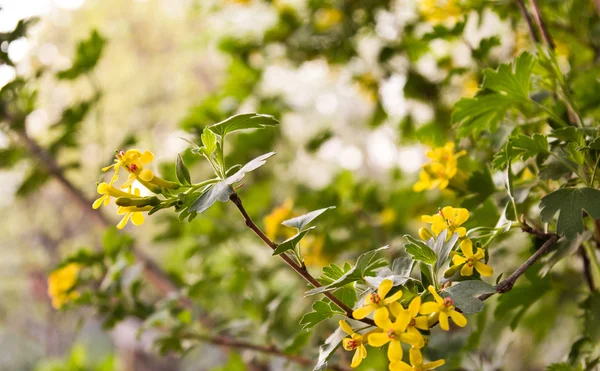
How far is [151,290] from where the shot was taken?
13.4 ft

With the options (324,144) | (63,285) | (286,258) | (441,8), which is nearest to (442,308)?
(286,258)

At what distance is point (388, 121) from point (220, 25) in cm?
108

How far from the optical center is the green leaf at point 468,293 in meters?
0.40

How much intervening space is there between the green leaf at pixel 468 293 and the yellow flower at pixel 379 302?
1.8 inches

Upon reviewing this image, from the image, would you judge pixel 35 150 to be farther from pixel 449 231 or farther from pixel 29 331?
pixel 29 331

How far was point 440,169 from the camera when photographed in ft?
1.96

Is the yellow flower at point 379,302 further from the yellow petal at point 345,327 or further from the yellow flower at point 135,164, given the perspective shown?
the yellow flower at point 135,164

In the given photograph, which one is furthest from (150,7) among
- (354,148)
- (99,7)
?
(354,148)

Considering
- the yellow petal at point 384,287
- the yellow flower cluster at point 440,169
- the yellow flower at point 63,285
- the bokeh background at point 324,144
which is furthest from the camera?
the yellow flower at point 63,285

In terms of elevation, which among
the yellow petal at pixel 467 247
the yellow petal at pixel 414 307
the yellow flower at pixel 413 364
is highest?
the yellow petal at pixel 414 307

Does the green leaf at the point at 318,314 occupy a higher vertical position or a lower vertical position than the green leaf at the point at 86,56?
lower

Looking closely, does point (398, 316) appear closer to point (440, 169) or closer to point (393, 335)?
point (393, 335)

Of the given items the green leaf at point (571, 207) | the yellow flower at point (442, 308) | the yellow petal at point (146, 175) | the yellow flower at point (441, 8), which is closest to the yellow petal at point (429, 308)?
the yellow flower at point (442, 308)

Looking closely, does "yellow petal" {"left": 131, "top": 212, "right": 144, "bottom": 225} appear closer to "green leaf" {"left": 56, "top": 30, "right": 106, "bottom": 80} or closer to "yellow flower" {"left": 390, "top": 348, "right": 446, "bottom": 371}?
"yellow flower" {"left": 390, "top": 348, "right": 446, "bottom": 371}
